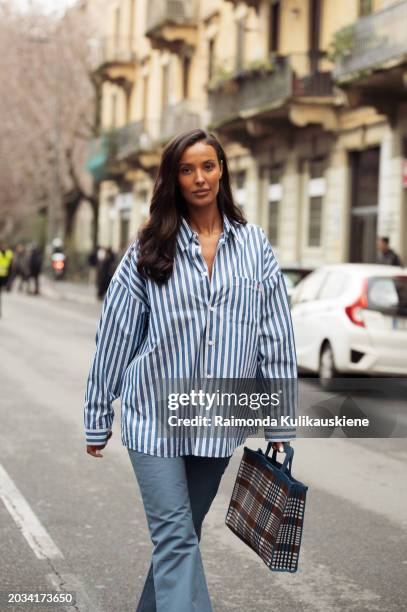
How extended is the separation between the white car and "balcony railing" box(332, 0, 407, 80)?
7306mm

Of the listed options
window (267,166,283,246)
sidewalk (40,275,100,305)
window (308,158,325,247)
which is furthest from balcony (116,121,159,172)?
window (308,158,325,247)

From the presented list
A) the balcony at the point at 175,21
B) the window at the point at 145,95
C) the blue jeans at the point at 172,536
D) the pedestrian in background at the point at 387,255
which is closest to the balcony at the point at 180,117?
the balcony at the point at 175,21

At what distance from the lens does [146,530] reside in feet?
21.1

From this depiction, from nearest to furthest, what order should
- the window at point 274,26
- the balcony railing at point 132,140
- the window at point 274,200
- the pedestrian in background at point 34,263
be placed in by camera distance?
Result: 1. the window at point 274,26
2. the window at point 274,200
3. the balcony railing at point 132,140
4. the pedestrian in background at point 34,263

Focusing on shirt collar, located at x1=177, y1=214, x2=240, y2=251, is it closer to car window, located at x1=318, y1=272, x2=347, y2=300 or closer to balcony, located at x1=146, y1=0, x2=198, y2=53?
car window, located at x1=318, y1=272, x2=347, y2=300

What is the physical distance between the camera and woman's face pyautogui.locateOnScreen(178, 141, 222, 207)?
3910 mm

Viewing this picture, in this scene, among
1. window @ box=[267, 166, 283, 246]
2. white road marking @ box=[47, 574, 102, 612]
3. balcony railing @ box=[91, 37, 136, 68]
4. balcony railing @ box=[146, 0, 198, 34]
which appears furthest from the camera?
balcony railing @ box=[91, 37, 136, 68]

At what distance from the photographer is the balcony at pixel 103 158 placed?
144ft

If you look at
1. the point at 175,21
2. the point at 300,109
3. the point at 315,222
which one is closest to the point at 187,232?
the point at 300,109

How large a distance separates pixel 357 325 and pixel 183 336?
9745 mm

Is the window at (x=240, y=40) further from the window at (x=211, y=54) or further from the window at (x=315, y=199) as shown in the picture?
the window at (x=315, y=199)

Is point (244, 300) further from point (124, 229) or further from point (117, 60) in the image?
point (124, 229)

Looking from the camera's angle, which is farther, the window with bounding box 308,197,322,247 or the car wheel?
the window with bounding box 308,197,322,247

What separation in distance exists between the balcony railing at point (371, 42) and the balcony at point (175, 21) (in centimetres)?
1407
